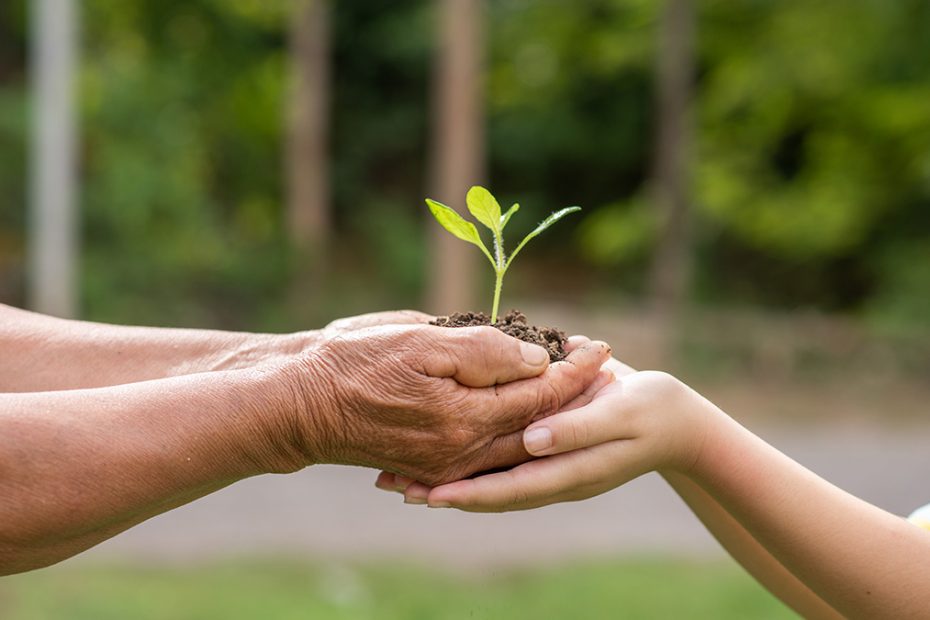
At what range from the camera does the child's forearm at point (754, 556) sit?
2.58m

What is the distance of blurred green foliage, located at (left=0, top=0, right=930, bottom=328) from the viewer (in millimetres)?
14414

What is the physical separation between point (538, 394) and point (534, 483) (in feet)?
0.63

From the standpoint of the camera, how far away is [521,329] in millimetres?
2520

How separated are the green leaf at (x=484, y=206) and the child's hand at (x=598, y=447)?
1.68 ft

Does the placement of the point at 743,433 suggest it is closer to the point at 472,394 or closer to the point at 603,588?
the point at 472,394

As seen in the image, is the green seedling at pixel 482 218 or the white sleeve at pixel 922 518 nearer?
the green seedling at pixel 482 218

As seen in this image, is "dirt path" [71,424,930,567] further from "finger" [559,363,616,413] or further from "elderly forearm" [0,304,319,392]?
"finger" [559,363,616,413]

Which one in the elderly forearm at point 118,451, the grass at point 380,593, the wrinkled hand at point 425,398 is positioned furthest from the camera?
the grass at point 380,593

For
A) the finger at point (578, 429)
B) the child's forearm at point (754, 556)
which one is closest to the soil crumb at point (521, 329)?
the finger at point (578, 429)

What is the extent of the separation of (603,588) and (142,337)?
13.3ft

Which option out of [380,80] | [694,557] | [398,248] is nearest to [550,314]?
[398,248]

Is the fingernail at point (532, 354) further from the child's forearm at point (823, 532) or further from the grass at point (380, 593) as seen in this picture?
the grass at point (380, 593)

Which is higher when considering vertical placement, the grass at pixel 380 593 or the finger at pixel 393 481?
the finger at pixel 393 481

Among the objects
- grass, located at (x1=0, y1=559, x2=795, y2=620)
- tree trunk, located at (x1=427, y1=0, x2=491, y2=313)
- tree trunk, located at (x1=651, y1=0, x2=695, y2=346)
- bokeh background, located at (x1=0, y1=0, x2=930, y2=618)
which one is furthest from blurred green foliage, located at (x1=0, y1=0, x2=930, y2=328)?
grass, located at (x1=0, y1=559, x2=795, y2=620)
